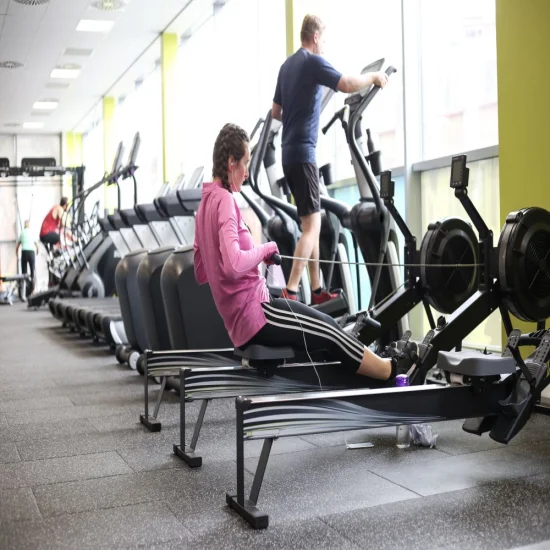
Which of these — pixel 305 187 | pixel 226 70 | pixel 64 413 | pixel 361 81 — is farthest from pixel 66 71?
pixel 64 413

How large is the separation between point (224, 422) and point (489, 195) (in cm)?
243

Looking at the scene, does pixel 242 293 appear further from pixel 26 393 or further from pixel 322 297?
pixel 26 393

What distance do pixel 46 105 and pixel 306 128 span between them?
11.6 metres

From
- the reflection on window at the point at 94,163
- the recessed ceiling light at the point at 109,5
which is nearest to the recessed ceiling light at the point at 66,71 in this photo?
the recessed ceiling light at the point at 109,5

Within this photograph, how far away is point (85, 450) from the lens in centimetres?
308

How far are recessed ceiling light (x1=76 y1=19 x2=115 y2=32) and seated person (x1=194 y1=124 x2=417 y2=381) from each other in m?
7.48

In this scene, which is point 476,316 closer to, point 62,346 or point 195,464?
point 195,464

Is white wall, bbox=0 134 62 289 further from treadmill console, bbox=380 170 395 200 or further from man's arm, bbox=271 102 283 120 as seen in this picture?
treadmill console, bbox=380 170 395 200

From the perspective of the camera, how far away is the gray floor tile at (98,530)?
2.02 metres

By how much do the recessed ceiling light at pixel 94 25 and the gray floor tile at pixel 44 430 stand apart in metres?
7.13

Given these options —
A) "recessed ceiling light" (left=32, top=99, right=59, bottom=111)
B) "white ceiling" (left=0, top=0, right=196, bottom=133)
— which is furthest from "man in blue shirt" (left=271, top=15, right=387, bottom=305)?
"recessed ceiling light" (left=32, top=99, right=59, bottom=111)

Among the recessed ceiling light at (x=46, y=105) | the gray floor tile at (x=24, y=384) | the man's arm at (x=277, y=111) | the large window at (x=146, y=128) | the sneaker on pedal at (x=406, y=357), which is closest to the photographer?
the sneaker on pedal at (x=406, y=357)

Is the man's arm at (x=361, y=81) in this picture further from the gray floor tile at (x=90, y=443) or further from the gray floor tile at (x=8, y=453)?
the gray floor tile at (x=8, y=453)

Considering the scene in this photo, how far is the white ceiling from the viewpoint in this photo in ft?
29.6
